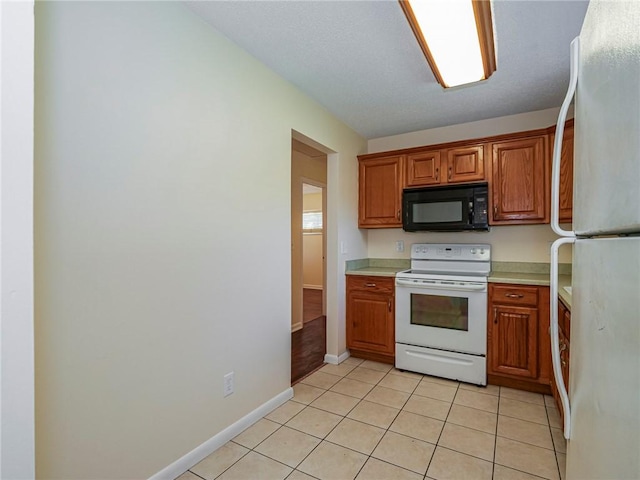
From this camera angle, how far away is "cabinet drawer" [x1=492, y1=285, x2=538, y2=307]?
2.50 m

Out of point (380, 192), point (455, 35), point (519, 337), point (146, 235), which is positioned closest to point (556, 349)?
point (455, 35)

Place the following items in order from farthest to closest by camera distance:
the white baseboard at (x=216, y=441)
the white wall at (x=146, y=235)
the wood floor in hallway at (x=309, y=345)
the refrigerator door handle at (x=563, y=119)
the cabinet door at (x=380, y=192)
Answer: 1. the cabinet door at (x=380, y=192)
2. the wood floor in hallway at (x=309, y=345)
3. the white baseboard at (x=216, y=441)
4. the white wall at (x=146, y=235)
5. the refrigerator door handle at (x=563, y=119)

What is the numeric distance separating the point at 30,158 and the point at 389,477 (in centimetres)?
197

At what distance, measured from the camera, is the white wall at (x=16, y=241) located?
0.71 meters

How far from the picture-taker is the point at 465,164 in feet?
9.86

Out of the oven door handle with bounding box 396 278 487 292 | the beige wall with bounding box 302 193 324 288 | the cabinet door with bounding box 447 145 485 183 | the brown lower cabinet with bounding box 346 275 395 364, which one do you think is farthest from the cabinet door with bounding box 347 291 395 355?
the beige wall with bounding box 302 193 324 288

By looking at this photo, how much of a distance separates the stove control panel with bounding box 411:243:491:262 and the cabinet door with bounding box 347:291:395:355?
0.66 meters

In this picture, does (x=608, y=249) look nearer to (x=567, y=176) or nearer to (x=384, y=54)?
(x=384, y=54)

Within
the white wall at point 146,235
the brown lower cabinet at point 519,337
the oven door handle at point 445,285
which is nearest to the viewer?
the white wall at point 146,235

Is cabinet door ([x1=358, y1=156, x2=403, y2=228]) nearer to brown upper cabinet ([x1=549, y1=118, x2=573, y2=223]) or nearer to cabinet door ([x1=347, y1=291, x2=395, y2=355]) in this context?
cabinet door ([x1=347, y1=291, x2=395, y2=355])

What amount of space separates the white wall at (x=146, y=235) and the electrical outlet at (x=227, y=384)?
4 centimetres

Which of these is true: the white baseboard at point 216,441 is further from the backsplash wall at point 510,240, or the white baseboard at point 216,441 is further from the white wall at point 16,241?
the backsplash wall at point 510,240

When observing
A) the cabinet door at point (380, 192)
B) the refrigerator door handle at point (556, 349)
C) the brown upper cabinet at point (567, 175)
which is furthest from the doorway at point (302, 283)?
the brown upper cabinet at point (567, 175)

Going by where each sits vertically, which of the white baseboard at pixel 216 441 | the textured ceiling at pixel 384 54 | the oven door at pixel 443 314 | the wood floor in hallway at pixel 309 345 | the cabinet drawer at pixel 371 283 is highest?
the textured ceiling at pixel 384 54
